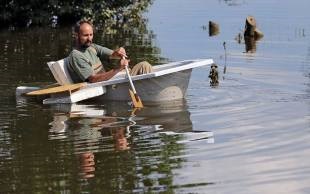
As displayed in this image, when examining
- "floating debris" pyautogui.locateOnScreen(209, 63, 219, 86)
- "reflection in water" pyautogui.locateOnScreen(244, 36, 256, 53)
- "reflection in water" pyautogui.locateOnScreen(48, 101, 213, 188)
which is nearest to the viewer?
"reflection in water" pyautogui.locateOnScreen(48, 101, 213, 188)

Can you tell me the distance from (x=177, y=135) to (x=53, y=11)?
18721mm

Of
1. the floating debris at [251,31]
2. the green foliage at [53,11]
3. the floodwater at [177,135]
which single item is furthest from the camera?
the green foliage at [53,11]

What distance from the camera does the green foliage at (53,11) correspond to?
27.8 m

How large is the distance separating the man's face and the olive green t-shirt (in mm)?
110

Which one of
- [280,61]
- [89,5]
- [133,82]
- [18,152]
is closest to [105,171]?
[18,152]

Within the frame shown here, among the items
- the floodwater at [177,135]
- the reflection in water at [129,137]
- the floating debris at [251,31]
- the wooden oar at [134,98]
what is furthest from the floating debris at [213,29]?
the wooden oar at [134,98]

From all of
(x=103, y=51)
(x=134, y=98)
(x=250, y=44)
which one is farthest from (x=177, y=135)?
(x=250, y=44)

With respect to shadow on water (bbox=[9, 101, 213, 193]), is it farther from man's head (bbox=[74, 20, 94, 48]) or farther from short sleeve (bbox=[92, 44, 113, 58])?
man's head (bbox=[74, 20, 94, 48])

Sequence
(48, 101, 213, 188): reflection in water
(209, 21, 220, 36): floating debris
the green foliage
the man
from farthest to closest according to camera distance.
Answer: the green foliage, (209, 21, 220, 36): floating debris, the man, (48, 101, 213, 188): reflection in water

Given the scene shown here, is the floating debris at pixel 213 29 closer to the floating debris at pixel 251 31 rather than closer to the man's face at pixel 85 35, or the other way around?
the floating debris at pixel 251 31

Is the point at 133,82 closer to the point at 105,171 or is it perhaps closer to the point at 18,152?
the point at 18,152

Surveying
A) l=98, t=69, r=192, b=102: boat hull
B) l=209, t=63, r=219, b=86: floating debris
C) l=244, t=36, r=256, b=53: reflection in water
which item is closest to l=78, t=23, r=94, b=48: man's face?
l=98, t=69, r=192, b=102: boat hull

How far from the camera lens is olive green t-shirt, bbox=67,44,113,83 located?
13.2 m

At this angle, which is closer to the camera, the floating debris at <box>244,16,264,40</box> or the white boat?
the white boat
